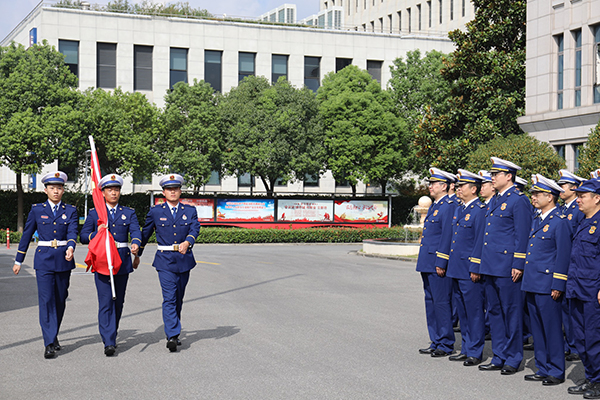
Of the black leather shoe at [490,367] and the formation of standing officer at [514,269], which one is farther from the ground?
the formation of standing officer at [514,269]

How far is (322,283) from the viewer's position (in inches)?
634

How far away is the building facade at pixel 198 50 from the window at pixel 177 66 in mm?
72

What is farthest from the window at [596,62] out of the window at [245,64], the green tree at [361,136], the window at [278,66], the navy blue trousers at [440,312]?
the window at [245,64]

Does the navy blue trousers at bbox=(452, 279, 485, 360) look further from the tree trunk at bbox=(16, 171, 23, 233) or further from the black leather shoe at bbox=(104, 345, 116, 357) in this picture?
the tree trunk at bbox=(16, 171, 23, 233)

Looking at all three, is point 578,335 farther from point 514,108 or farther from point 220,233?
point 220,233

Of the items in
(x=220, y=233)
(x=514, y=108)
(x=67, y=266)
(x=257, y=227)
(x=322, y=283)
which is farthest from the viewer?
(x=257, y=227)

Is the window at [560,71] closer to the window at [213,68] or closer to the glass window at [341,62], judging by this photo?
the glass window at [341,62]

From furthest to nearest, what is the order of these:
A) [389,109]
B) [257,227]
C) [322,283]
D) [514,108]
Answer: [389,109], [257,227], [514,108], [322,283]

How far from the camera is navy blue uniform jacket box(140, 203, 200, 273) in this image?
8.45 m

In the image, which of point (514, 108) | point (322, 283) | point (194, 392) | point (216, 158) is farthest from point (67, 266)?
point (216, 158)

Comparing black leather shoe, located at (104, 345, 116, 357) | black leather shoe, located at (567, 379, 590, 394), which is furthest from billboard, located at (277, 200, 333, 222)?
black leather shoe, located at (567, 379, 590, 394)

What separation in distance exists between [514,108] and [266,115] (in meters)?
14.8

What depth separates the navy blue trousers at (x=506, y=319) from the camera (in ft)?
24.6

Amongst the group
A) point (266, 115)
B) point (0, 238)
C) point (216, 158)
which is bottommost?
point (0, 238)
